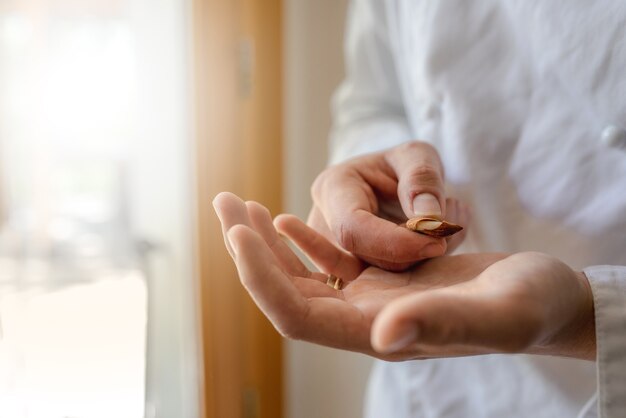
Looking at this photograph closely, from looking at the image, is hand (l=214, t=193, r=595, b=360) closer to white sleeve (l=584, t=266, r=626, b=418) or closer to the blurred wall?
white sleeve (l=584, t=266, r=626, b=418)

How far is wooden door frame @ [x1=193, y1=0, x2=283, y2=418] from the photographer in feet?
2.72

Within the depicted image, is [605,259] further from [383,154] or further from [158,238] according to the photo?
[158,238]

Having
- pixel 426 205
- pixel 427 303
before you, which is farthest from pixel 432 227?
pixel 427 303

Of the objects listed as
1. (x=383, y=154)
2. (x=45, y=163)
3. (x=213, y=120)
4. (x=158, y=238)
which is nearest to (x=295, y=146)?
(x=213, y=120)

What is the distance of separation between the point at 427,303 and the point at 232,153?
692 millimetres

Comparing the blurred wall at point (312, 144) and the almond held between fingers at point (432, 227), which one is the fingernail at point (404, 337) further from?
the blurred wall at point (312, 144)

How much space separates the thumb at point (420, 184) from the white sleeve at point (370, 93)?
0.14 m

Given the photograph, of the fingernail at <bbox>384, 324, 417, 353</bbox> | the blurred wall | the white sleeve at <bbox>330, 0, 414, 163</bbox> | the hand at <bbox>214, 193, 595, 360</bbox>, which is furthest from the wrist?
the blurred wall

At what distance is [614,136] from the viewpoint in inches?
15.5

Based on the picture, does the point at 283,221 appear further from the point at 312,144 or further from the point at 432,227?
the point at 312,144

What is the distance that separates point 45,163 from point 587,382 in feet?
1.96

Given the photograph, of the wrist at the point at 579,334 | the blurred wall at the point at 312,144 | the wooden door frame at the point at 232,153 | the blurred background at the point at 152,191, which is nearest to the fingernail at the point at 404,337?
the wrist at the point at 579,334

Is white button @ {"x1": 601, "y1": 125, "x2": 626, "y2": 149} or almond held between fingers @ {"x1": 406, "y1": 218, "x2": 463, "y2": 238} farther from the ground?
white button @ {"x1": 601, "y1": 125, "x2": 626, "y2": 149}

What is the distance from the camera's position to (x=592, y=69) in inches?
15.5
